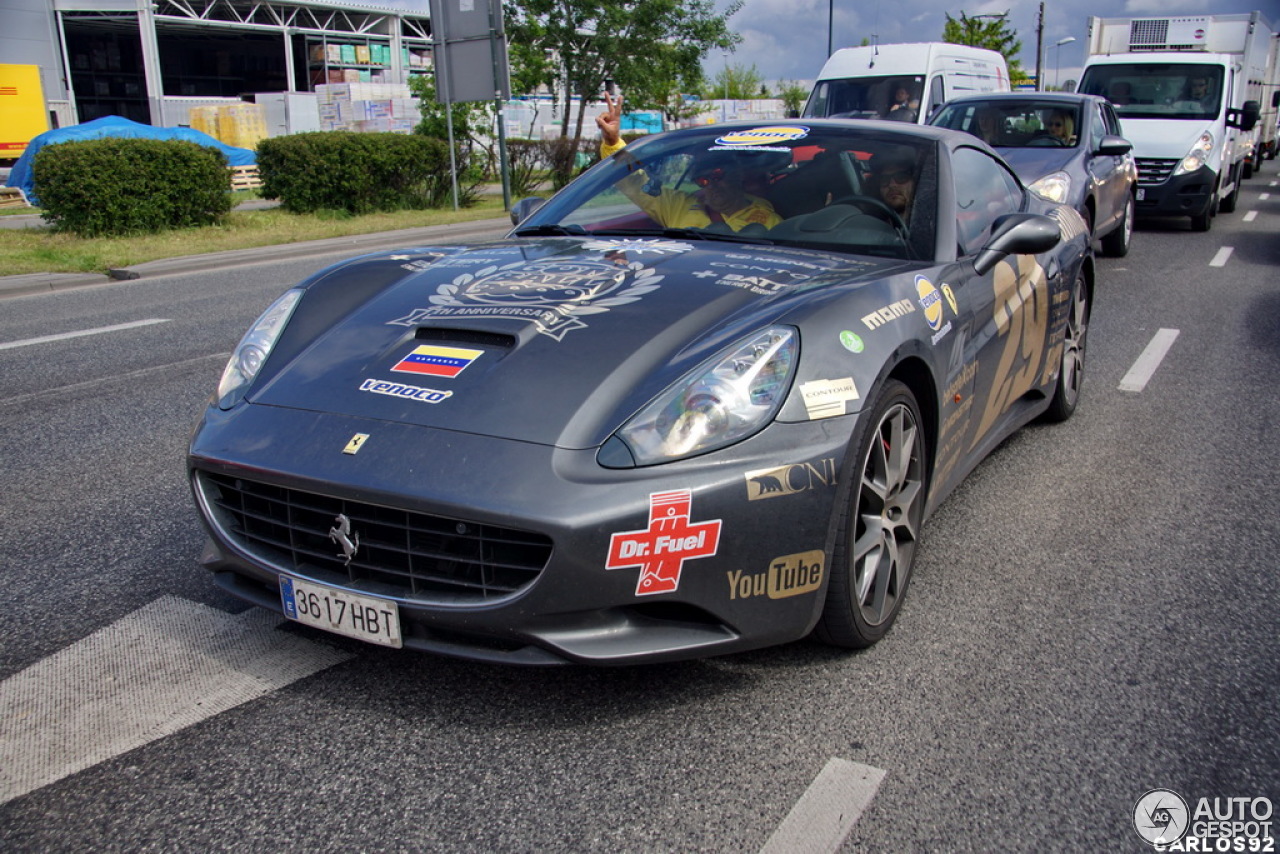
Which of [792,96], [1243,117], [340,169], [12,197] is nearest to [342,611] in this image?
[340,169]

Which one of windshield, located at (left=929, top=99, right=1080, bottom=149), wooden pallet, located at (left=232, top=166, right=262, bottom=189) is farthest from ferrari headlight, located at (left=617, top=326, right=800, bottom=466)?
wooden pallet, located at (left=232, top=166, right=262, bottom=189)

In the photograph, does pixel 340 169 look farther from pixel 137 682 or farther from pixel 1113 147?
pixel 137 682

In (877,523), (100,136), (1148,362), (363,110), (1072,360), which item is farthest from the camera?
(363,110)

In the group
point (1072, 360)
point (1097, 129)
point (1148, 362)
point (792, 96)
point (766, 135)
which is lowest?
point (1148, 362)

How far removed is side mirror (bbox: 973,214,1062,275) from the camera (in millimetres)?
3662

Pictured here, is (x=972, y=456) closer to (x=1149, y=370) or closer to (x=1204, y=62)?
(x=1149, y=370)

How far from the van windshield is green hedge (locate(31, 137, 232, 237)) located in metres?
8.83

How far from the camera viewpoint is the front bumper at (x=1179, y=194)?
1380cm

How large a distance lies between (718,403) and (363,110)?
1254 inches

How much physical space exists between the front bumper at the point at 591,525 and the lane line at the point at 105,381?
4127 mm

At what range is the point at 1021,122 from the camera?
36.6 feet

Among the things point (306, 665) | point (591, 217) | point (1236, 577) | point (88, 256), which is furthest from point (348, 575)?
point (88, 256)

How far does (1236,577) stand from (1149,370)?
340 centimetres

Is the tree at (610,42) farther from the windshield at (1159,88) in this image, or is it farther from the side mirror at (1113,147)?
the side mirror at (1113,147)
